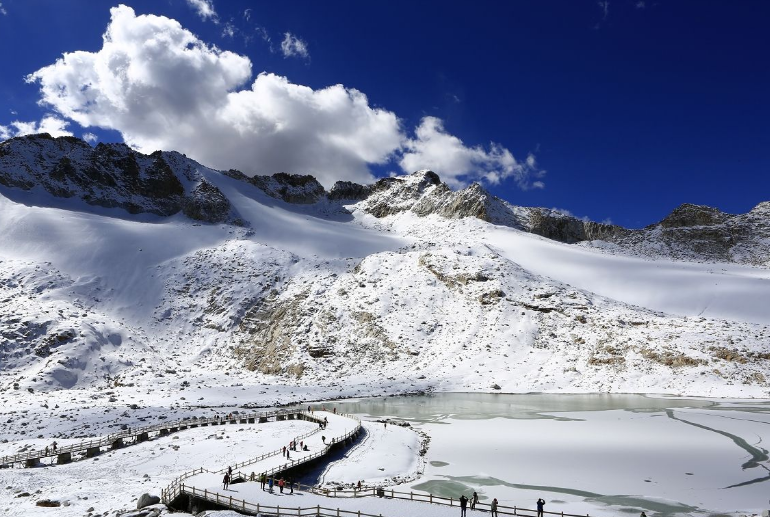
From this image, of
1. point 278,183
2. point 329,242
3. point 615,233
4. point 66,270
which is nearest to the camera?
point 66,270

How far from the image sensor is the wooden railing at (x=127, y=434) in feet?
A: 106

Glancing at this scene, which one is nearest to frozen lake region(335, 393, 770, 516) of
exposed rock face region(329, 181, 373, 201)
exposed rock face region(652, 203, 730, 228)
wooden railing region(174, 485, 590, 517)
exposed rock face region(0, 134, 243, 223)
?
wooden railing region(174, 485, 590, 517)

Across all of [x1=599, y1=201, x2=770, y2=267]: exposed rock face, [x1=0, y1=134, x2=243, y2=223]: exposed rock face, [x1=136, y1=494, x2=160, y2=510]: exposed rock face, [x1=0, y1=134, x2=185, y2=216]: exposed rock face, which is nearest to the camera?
[x1=136, y1=494, x2=160, y2=510]: exposed rock face

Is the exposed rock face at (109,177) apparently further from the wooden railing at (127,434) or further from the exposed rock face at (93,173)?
the wooden railing at (127,434)

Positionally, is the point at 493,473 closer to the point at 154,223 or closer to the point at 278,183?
the point at 154,223

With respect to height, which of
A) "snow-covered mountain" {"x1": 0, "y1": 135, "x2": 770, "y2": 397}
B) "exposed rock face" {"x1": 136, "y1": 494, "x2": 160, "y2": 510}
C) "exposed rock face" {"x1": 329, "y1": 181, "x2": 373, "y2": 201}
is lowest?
"exposed rock face" {"x1": 136, "y1": 494, "x2": 160, "y2": 510}

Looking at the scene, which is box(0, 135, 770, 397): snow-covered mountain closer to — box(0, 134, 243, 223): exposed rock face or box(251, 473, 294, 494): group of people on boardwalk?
box(0, 134, 243, 223): exposed rock face

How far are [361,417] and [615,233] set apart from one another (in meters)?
127

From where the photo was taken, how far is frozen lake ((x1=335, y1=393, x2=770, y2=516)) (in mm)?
22516

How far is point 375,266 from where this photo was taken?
96188mm

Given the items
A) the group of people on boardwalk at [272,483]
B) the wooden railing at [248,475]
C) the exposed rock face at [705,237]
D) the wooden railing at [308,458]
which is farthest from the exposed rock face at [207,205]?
the group of people on boardwalk at [272,483]

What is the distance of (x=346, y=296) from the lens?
87438mm

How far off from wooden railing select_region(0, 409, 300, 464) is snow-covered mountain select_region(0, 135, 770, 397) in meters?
19.1

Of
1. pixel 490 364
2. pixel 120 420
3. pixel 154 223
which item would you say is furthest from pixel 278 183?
pixel 120 420
